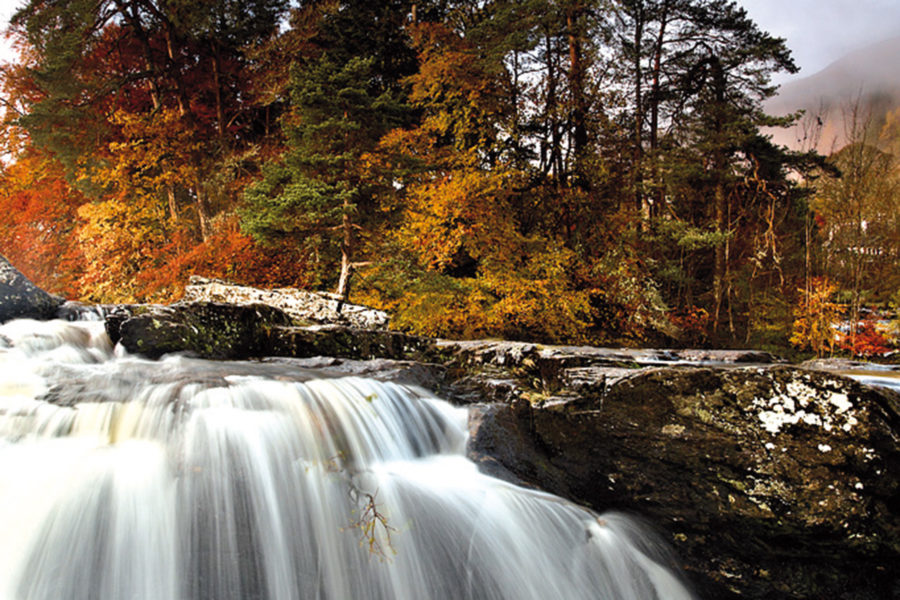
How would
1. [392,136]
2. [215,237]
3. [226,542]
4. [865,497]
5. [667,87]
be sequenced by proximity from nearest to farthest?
[226,542]
[865,497]
[392,136]
[215,237]
[667,87]

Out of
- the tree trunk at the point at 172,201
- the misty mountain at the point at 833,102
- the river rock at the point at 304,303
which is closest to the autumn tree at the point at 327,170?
the river rock at the point at 304,303

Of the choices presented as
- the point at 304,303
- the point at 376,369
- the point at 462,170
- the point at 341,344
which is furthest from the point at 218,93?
the point at 376,369

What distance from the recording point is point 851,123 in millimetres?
11758

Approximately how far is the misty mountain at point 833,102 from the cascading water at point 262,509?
560 inches

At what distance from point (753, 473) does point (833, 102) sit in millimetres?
14450

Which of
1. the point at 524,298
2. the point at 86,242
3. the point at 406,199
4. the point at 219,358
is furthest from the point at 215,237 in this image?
the point at 524,298

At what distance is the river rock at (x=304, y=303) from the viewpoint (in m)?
8.78

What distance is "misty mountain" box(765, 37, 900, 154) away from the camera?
11.8 meters

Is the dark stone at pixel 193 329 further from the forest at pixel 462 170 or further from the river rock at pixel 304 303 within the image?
the forest at pixel 462 170

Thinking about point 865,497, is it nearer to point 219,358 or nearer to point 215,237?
point 219,358

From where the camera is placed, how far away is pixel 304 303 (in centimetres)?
893

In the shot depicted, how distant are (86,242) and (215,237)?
4334mm

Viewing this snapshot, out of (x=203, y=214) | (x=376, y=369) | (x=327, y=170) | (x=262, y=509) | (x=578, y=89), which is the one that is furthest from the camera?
(x=203, y=214)

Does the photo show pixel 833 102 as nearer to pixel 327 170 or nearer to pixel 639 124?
pixel 639 124
